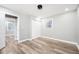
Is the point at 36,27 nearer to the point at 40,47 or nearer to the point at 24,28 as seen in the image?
the point at 24,28

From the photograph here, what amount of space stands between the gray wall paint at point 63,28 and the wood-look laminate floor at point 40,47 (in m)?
0.14

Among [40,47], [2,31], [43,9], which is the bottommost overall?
[40,47]

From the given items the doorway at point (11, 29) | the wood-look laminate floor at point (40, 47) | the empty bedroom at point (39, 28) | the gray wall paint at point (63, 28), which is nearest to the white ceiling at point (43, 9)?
the empty bedroom at point (39, 28)

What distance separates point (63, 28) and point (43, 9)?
0.59 metres

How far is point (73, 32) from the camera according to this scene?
1566 millimetres

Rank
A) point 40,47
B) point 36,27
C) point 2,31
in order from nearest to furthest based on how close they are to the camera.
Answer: point 2,31 < point 40,47 < point 36,27

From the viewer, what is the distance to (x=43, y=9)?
1.59 meters

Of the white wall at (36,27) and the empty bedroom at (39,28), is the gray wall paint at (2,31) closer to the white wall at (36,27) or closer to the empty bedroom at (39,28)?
the empty bedroom at (39,28)

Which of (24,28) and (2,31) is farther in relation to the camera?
(24,28)

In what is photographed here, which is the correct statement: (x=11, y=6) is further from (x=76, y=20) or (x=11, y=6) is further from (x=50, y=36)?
(x=76, y=20)

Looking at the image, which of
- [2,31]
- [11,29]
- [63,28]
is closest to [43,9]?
[63,28]

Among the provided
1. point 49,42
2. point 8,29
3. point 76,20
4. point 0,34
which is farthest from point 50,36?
point 0,34

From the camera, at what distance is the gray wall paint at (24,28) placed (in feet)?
5.60

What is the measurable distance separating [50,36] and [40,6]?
681 millimetres
